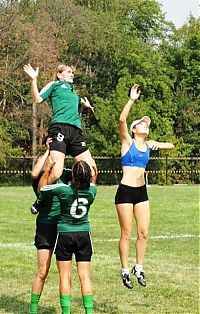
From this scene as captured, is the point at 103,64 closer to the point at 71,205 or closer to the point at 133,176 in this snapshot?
the point at 133,176

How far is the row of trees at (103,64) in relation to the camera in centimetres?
5038

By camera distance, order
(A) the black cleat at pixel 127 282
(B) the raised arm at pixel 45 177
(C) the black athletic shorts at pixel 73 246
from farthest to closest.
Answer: (A) the black cleat at pixel 127 282
(B) the raised arm at pixel 45 177
(C) the black athletic shorts at pixel 73 246

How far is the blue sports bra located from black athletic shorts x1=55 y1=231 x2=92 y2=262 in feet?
6.46

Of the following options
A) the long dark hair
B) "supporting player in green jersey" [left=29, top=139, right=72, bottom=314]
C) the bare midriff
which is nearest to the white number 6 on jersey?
the long dark hair

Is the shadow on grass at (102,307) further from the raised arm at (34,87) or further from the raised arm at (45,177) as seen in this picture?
the raised arm at (34,87)

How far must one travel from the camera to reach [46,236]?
788 cm

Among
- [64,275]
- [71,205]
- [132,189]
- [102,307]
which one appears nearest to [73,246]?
[64,275]

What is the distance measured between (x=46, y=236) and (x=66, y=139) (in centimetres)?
142

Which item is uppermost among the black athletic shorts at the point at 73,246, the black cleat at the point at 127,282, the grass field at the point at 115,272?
the black athletic shorts at the point at 73,246

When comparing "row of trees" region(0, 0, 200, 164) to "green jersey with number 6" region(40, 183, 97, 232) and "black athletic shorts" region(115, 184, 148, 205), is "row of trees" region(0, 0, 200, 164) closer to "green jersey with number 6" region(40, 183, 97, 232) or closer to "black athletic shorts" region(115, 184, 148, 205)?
"black athletic shorts" region(115, 184, 148, 205)

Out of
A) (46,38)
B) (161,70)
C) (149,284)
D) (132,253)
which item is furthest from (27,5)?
(149,284)

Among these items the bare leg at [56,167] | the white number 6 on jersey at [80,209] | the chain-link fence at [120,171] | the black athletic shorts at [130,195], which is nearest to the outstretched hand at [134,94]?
the black athletic shorts at [130,195]

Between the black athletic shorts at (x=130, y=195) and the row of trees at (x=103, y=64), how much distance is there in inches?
1593

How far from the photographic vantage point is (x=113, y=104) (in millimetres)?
54750
